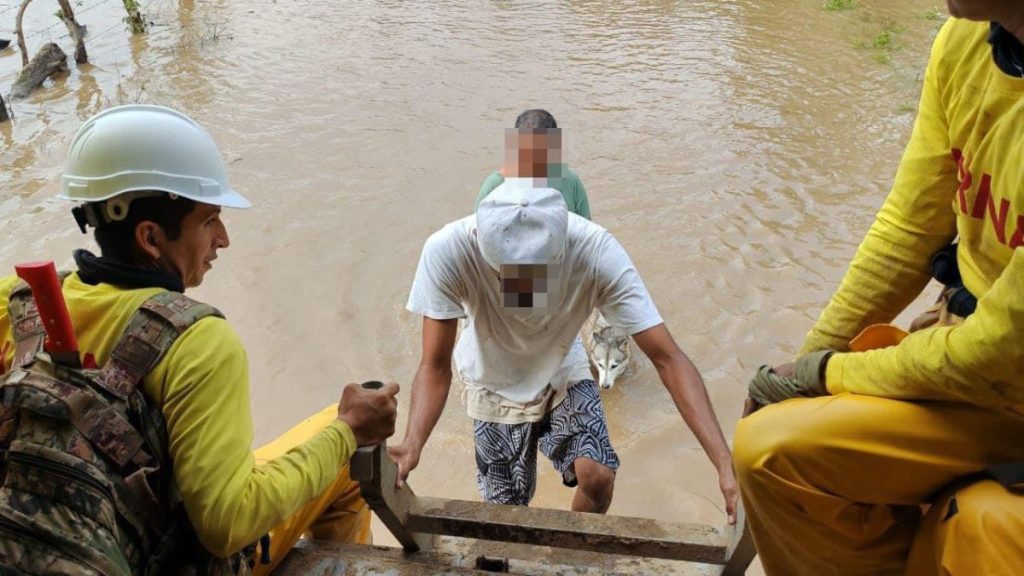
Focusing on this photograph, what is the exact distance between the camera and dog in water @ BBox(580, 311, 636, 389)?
14.6ft

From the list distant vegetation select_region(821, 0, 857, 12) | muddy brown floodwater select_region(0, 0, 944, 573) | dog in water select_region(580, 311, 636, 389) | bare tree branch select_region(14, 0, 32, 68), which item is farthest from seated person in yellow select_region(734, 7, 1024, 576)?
distant vegetation select_region(821, 0, 857, 12)

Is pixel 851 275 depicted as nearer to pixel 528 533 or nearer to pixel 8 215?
pixel 528 533

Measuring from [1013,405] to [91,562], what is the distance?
5.93 feet

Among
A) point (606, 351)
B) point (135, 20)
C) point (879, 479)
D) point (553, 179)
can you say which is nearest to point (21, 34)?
point (135, 20)

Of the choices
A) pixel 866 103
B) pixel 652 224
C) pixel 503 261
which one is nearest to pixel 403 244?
pixel 652 224

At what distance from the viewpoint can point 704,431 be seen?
2.51 meters

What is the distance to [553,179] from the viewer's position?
340 cm

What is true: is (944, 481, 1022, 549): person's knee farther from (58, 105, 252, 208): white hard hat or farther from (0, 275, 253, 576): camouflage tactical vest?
(58, 105, 252, 208): white hard hat

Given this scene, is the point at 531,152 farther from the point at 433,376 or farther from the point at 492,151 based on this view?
the point at 492,151

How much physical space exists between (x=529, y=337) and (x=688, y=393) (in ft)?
2.05

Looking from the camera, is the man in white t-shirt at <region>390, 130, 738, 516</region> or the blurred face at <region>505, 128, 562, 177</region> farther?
the blurred face at <region>505, 128, 562, 177</region>

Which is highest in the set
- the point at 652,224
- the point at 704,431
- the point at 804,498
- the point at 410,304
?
the point at 804,498

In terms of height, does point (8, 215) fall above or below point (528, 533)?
below

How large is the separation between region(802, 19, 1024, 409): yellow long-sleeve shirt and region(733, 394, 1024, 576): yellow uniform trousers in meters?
0.07
